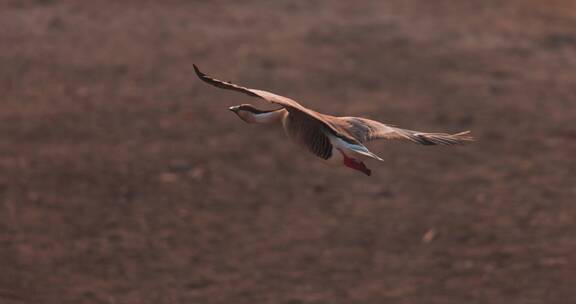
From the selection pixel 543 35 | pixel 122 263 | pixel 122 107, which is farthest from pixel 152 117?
pixel 543 35

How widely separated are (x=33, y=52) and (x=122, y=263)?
5.39 meters

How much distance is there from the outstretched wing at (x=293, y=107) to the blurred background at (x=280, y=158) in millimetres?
4399

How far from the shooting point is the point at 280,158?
12055mm

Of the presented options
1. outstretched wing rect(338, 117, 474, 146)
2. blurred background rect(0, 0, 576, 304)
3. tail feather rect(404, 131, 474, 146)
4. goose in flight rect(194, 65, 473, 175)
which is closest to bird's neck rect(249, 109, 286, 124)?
goose in flight rect(194, 65, 473, 175)

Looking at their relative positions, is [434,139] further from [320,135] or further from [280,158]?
[280,158]

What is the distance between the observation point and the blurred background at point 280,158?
9.91 metres

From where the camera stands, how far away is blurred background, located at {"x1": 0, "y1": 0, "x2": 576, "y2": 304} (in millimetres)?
9914

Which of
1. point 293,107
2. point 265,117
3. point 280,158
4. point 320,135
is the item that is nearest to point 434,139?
point 320,135

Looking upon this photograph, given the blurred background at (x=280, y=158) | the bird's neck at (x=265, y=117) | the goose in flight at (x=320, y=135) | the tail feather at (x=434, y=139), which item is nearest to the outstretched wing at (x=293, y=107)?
the goose in flight at (x=320, y=135)

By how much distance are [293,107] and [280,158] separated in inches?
281

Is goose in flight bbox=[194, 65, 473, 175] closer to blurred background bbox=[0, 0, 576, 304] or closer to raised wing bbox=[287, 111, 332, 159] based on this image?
raised wing bbox=[287, 111, 332, 159]

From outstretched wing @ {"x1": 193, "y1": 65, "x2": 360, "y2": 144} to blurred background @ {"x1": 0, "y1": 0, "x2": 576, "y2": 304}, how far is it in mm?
4399

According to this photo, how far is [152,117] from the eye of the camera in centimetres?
1289

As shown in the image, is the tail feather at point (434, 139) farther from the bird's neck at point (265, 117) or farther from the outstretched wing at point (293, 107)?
the bird's neck at point (265, 117)
